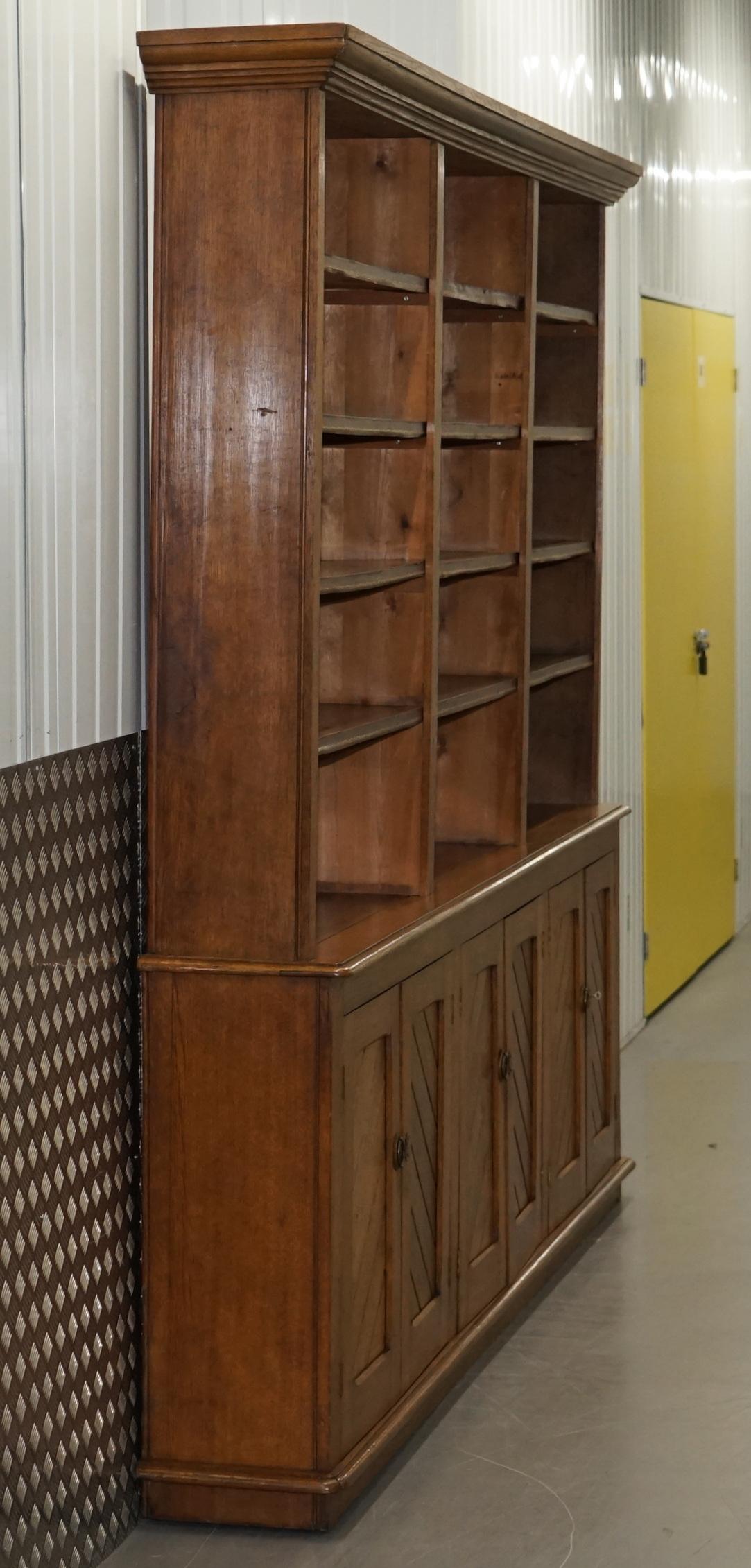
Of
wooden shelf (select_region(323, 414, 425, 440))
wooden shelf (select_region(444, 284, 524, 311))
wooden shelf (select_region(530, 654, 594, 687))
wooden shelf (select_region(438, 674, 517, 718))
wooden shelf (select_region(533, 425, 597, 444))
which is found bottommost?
wooden shelf (select_region(438, 674, 517, 718))

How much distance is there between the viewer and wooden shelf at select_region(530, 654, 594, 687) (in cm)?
461

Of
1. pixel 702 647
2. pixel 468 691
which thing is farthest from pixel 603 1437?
pixel 702 647

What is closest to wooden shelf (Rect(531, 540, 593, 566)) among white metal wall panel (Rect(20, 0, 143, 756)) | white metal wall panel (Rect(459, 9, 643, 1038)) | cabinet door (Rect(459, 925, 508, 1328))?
cabinet door (Rect(459, 925, 508, 1328))

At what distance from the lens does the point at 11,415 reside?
2.93 m

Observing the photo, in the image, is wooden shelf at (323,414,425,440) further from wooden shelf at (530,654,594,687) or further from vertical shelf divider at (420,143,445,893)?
wooden shelf at (530,654,594,687)

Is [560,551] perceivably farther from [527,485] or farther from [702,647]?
[702,647]

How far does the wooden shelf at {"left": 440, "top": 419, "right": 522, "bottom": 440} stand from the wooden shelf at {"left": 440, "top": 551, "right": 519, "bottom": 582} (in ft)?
0.81

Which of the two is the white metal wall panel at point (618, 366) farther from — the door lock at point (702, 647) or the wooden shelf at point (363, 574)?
the wooden shelf at point (363, 574)

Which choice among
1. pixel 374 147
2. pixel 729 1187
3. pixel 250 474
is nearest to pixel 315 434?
pixel 250 474

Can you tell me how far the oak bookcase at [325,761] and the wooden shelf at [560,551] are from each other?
0.67ft

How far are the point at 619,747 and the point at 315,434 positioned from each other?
11.8 feet

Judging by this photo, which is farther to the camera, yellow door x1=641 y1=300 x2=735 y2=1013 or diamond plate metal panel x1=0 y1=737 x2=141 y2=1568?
yellow door x1=641 y1=300 x2=735 y2=1013

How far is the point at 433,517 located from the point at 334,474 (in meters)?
0.29

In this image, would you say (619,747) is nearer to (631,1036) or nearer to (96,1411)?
(631,1036)
